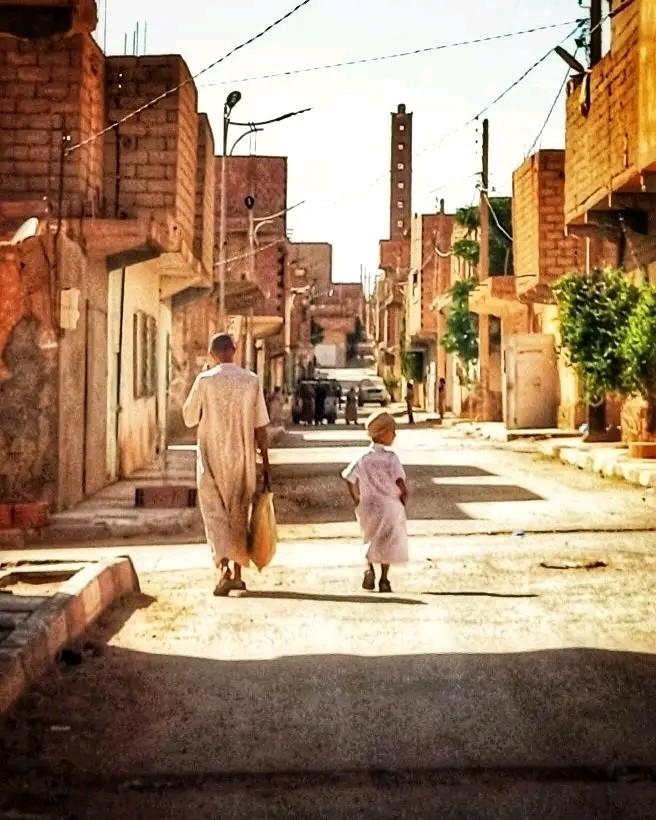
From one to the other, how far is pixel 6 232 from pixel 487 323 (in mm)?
27038

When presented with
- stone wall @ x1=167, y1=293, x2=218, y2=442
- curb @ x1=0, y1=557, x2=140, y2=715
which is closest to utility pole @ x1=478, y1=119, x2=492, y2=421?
stone wall @ x1=167, y1=293, x2=218, y2=442

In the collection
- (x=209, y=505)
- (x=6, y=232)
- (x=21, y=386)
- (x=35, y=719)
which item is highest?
(x=6, y=232)

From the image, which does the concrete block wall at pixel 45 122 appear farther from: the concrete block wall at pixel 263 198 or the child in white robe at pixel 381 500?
the concrete block wall at pixel 263 198

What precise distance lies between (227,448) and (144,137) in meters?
8.93

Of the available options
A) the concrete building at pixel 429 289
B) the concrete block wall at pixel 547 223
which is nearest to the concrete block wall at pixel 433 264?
the concrete building at pixel 429 289

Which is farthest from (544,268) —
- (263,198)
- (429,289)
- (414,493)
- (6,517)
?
(263,198)

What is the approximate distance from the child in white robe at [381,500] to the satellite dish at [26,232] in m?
5.18

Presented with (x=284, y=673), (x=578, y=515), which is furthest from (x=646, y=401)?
(x=284, y=673)

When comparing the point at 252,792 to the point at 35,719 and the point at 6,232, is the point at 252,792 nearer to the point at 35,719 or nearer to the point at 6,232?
the point at 35,719

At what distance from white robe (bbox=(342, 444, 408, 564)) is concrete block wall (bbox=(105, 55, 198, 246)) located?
327 inches

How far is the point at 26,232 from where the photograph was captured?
39.7 feet

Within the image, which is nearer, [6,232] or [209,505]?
[209,505]

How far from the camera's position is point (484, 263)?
37.5 metres

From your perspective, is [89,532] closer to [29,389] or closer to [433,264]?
[29,389]
